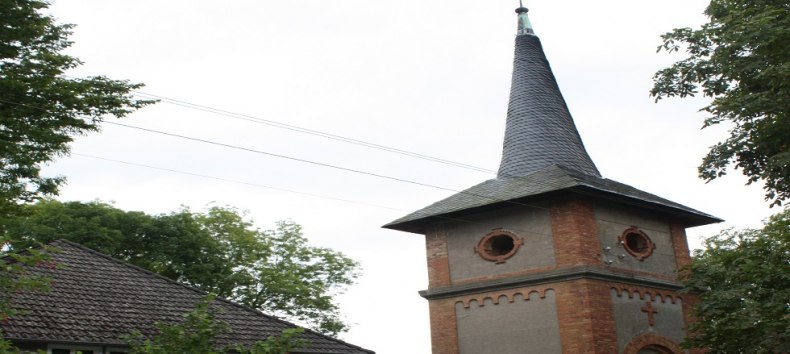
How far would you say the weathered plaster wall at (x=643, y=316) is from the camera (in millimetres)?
18328

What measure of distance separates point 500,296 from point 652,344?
11.3 ft

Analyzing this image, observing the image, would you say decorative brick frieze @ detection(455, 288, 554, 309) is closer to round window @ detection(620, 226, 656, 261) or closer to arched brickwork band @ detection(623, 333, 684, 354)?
arched brickwork band @ detection(623, 333, 684, 354)

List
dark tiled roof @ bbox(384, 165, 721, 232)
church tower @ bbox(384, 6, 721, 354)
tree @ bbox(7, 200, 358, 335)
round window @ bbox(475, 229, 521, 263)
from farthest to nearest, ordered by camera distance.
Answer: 1. tree @ bbox(7, 200, 358, 335)
2. round window @ bbox(475, 229, 521, 263)
3. dark tiled roof @ bbox(384, 165, 721, 232)
4. church tower @ bbox(384, 6, 721, 354)

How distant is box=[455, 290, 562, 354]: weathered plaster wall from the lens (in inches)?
711

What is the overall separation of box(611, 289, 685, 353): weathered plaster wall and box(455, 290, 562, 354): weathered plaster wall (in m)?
1.41

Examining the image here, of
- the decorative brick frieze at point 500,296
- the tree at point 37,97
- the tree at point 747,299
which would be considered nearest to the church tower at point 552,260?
the decorative brick frieze at point 500,296

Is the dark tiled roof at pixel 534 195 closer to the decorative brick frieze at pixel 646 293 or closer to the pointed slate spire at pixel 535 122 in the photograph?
the pointed slate spire at pixel 535 122

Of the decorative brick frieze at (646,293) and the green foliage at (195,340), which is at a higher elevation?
the decorative brick frieze at (646,293)

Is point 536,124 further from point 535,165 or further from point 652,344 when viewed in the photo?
point 652,344

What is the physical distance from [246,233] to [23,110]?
2543 centimetres

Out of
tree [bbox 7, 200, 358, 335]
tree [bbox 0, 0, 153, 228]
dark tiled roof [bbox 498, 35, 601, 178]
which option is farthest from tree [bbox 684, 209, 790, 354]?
tree [bbox 7, 200, 358, 335]

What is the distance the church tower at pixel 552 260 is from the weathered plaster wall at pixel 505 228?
0.02 metres

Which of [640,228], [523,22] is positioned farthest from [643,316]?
[523,22]

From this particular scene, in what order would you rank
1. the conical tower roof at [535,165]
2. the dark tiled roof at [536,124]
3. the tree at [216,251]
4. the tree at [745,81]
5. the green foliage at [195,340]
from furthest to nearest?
the tree at [216,251] → the dark tiled roof at [536,124] → the conical tower roof at [535,165] → the tree at [745,81] → the green foliage at [195,340]
